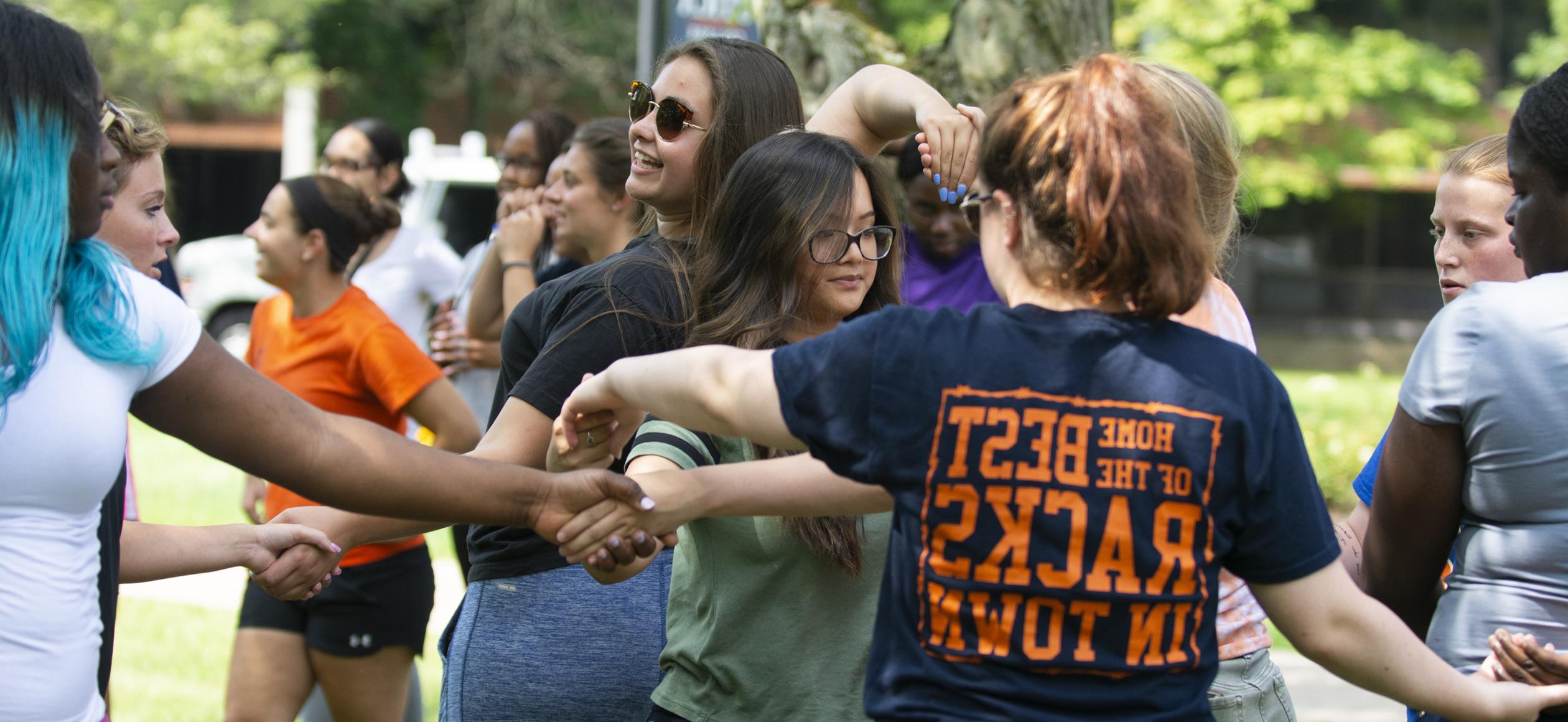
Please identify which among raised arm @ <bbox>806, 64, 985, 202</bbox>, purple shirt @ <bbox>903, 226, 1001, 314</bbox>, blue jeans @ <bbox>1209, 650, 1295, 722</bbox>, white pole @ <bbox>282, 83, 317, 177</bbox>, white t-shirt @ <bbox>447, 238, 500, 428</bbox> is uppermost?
raised arm @ <bbox>806, 64, 985, 202</bbox>

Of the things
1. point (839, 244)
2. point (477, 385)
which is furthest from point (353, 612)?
point (839, 244)

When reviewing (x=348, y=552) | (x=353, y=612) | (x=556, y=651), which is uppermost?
(x=556, y=651)

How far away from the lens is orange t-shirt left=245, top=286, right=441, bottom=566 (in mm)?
4430

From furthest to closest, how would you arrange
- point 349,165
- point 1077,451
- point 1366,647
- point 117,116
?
point 349,165, point 117,116, point 1366,647, point 1077,451

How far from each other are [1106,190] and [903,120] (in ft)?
4.84

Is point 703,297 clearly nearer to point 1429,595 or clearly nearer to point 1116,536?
point 1116,536

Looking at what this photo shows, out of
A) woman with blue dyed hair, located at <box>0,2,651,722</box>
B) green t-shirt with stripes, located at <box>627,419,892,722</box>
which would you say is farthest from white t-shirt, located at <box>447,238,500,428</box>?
woman with blue dyed hair, located at <box>0,2,651,722</box>

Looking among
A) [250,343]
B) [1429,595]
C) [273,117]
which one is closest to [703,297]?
[1429,595]

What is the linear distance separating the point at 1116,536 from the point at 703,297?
1.12 metres

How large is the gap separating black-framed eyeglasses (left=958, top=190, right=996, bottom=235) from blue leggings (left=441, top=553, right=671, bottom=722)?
123 centimetres

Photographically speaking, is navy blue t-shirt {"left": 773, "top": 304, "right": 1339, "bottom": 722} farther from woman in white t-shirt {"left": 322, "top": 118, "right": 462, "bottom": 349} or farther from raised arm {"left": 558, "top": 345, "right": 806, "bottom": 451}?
woman in white t-shirt {"left": 322, "top": 118, "right": 462, "bottom": 349}

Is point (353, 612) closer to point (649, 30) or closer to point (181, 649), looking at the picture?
point (181, 649)

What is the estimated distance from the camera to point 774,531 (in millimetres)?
2486

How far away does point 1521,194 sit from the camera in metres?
2.33
